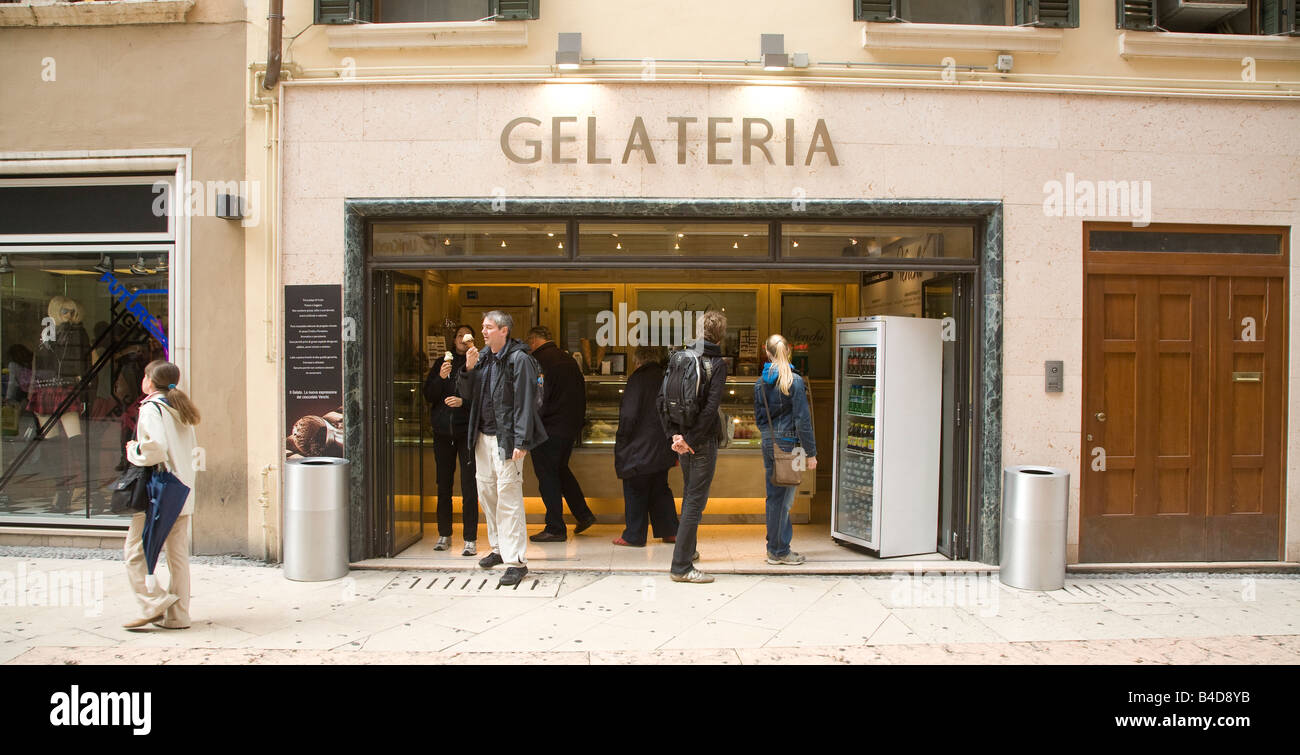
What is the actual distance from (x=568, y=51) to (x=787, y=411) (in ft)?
11.2

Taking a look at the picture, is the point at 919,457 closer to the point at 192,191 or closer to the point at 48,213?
the point at 192,191

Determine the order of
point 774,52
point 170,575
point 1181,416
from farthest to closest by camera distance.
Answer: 1. point 1181,416
2. point 774,52
3. point 170,575

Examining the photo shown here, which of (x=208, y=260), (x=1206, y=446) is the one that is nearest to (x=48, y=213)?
(x=208, y=260)

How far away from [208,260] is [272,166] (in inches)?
37.9

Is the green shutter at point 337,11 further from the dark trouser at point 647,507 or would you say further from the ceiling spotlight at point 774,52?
the dark trouser at point 647,507

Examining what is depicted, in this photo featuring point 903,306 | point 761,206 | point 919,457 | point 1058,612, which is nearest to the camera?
point 1058,612

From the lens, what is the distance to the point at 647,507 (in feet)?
24.8

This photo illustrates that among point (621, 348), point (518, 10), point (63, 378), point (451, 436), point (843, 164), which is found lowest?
point (451, 436)

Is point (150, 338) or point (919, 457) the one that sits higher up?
point (150, 338)

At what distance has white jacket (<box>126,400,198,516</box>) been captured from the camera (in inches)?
192

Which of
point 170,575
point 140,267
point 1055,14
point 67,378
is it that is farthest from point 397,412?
point 1055,14

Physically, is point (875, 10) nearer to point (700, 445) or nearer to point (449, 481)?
point (700, 445)

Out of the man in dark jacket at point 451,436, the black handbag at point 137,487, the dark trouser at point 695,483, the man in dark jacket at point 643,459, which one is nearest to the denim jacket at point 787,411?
the dark trouser at point 695,483

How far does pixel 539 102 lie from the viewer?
6.68 meters
